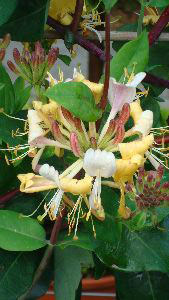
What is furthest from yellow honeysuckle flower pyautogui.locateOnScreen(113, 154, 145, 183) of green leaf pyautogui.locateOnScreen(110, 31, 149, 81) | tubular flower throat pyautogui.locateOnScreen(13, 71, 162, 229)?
green leaf pyautogui.locateOnScreen(110, 31, 149, 81)

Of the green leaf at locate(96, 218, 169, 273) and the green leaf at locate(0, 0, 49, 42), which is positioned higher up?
the green leaf at locate(0, 0, 49, 42)

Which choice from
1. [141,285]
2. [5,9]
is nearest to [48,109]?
[5,9]

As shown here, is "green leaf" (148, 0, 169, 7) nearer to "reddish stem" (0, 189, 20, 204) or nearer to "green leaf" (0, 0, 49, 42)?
"green leaf" (0, 0, 49, 42)

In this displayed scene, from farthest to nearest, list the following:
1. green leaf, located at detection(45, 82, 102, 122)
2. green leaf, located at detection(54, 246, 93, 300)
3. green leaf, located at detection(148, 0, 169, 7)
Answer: green leaf, located at detection(54, 246, 93, 300) → green leaf, located at detection(148, 0, 169, 7) → green leaf, located at detection(45, 82, 102, 122)

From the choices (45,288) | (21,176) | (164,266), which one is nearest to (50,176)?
(21,176)

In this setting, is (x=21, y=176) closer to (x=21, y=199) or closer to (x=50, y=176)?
(x=50, y=176)

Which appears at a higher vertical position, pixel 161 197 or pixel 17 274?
pixel 161 197

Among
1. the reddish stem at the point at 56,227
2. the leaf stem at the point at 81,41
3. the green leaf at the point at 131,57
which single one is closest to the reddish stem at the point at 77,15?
the leaf stem at the point at 81,41
